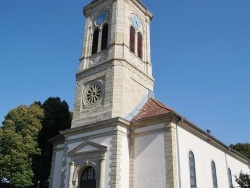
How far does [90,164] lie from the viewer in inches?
757

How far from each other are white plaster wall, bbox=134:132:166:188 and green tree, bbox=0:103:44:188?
12561 mm

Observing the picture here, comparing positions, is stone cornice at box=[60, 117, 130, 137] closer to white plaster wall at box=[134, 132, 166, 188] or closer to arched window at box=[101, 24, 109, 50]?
white plaster wall at box=[134, 132, 166, 188]

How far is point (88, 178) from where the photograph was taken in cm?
1947

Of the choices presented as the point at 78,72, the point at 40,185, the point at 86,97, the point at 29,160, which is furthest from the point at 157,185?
the point at 40,185

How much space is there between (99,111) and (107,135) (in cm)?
234

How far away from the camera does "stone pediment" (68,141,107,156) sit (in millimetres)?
18950

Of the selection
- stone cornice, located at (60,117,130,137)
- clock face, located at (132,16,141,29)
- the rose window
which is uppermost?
clock face, located at (132,16,141,29)

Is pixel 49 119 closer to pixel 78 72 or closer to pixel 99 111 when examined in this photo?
pixel 78 72

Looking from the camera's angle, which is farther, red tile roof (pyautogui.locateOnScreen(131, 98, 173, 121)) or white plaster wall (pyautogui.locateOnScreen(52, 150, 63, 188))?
white plaster wall (pyautogui.locateOnScreen(52, 150, 63, 188))

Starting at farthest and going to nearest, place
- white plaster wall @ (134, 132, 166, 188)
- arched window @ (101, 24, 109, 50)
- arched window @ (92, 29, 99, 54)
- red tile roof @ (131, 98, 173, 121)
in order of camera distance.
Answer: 1. arched window @ (92, 29, 99, 54)
2. arched window @ (101, 24, 109, 50)
3. red tile roof @ (131, 98, 173, 121)
4. white plaster wall @ (134, 132, 166, 188)

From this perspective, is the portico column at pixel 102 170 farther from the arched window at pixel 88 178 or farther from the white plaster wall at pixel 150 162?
the white plaster wall at pixel 150 162

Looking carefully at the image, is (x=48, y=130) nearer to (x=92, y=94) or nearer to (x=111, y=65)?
(x=92, y=94)

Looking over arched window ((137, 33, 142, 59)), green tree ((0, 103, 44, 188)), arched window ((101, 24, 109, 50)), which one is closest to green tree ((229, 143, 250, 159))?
arched window ((137, 33, 142, 59))

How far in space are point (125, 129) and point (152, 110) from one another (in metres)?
2.62
